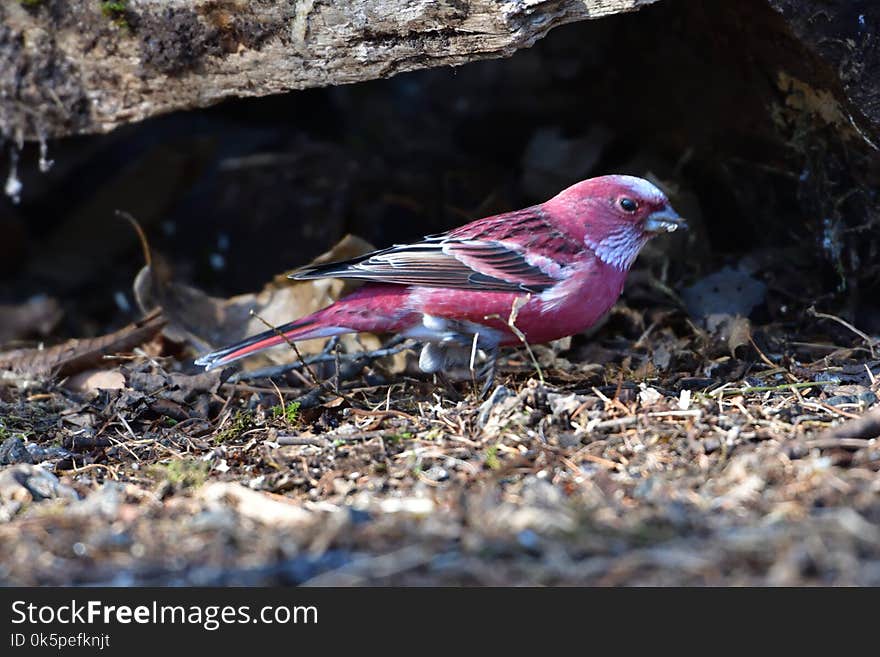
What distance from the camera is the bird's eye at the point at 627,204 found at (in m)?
4.48

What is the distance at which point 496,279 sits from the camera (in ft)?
14.3

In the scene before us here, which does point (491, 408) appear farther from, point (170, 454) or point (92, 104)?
point (92, 104)

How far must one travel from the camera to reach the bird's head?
4.47m

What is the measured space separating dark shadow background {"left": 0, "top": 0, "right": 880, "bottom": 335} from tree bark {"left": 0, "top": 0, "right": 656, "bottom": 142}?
89 cm

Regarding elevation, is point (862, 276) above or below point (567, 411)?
above

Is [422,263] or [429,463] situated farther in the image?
[422,263]

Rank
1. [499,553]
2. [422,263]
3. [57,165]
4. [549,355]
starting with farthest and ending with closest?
[57,165] < [549,355] < [422,263] < [499,553]

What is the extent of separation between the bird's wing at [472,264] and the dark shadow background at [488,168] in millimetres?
1264

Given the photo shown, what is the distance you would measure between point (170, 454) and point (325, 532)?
1369 mm

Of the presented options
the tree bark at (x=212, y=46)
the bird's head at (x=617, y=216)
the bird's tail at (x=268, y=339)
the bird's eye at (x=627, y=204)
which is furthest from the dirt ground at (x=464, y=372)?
the bird's eye at (x=627, y=204)

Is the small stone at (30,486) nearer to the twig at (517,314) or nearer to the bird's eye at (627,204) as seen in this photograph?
the twig at (517,314)

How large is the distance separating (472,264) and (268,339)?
36.8 inches

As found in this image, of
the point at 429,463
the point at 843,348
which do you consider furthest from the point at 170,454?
the point at 843,348

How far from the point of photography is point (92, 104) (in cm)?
499
